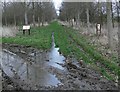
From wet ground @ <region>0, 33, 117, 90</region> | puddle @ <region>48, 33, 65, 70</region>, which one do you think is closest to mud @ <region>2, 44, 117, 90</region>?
wet ground @ <region>0, 33, 117, 90</region>

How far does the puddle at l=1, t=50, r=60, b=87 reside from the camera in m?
9.71

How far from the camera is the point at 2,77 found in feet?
34.6

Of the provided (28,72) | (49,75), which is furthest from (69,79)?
(28,72)

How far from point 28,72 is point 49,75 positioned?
3.71 feet

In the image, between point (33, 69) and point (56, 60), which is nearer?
point (33, 69)

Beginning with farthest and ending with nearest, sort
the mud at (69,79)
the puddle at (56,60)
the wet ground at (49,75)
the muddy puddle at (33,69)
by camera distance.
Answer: the puddle at (56,60) < the muddy puddle at (33,69) < the wet ground at (49,75) < the mud at (69,79)

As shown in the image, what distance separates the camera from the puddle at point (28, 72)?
31.9ft

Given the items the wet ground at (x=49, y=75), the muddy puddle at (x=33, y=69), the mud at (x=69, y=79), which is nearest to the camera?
the mud at (x=69, y=79)

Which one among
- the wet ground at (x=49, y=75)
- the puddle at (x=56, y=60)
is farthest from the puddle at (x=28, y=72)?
the puddle at (x=56, y=60)

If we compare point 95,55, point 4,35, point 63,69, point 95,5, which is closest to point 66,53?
point 95,55

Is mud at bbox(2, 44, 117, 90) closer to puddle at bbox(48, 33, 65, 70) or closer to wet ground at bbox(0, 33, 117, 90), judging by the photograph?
wet ground at bbox(0, 33, 117, 90)

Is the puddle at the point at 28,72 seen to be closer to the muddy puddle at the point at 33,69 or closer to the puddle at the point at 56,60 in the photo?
the muddy puddle at the point at 33,69

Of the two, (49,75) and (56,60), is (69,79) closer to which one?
(49,75)

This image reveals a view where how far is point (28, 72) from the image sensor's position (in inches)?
452
